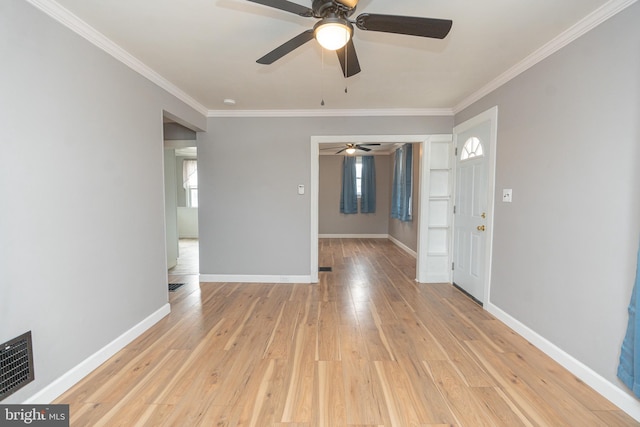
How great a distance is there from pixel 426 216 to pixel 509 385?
2.37m

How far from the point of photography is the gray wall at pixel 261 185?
3824 millimetres

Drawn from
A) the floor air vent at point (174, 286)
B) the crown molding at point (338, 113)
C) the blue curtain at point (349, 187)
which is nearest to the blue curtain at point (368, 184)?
the blue curtain at point (349, 187)

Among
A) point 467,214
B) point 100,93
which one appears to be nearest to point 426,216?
point 467,214

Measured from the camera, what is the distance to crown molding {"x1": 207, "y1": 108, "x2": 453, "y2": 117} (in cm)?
375

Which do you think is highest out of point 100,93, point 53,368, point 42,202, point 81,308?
point 100,93

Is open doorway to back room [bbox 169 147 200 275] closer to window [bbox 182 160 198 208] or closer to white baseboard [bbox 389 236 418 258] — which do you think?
window [bbox 182 160 198 208]

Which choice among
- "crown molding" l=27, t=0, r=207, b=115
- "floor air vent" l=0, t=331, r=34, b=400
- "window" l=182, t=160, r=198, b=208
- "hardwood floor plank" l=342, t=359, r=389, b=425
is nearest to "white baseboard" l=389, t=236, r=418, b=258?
"hardwood floor plank" l=342, t=359, r=389, b=425

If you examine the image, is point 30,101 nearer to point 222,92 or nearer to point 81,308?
point 81,308

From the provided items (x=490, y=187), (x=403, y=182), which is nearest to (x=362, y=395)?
(x=490, y=187)

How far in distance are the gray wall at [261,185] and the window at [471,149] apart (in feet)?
1.48

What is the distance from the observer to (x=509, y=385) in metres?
1.83

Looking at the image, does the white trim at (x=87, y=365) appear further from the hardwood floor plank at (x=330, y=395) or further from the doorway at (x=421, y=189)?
the doorway at (x=421, y=189)

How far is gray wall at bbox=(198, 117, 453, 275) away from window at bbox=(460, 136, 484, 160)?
45cm

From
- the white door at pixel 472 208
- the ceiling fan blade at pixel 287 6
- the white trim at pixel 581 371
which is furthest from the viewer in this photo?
the white door at pixel 472 208
